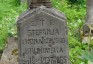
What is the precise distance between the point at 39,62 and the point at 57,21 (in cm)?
59

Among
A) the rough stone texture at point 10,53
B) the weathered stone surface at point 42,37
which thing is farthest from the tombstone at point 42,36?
the rough stone texture at point 10,53

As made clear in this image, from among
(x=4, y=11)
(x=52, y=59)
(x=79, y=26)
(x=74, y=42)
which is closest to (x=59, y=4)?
(x=4, y=11)

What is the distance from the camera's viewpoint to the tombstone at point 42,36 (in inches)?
186

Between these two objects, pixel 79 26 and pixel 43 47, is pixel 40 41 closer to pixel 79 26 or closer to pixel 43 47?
pixel 43 47

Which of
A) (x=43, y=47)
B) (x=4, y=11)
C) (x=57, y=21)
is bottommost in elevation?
(x=4, y=11)

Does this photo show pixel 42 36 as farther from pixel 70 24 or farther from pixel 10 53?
pixel 70 24

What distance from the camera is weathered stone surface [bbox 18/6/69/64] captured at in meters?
4.73

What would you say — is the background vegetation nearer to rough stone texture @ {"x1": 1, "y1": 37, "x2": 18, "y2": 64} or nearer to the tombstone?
the tombstone

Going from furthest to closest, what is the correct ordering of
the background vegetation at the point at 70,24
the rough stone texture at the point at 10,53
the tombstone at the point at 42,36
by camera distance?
the background vegetation at the point at 70,24, the rough stone texture at the point at 10,53, the tombstone at the point at 42,36

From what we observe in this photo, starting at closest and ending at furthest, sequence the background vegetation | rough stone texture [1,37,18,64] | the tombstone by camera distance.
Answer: the tombstone
rough stone texture [1,37,18,64]
the background vegetation

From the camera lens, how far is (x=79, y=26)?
29.0 ft

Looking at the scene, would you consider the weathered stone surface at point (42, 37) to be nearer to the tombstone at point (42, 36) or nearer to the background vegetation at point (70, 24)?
the tombstone at point (42, 36)

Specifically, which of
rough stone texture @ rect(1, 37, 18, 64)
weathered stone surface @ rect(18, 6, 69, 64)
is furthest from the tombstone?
rough stone texture @ rect(1, 37, 18, 64)

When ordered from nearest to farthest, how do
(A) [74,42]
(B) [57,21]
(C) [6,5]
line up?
(B) [57,21]
(A) [74,42]
(C) [6,5]
